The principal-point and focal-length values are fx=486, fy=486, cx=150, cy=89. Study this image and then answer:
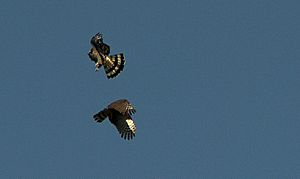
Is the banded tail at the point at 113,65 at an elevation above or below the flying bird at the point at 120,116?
above

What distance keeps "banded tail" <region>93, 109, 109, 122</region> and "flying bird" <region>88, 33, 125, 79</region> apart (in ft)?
13.4

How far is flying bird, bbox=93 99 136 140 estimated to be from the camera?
40062 millimetres

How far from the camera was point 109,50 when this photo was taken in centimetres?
3919

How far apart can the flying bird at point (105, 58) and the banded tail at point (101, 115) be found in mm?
4071

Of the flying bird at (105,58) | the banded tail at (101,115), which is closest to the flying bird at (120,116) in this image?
the banded tail at (101,115)

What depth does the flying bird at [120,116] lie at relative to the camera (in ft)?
131

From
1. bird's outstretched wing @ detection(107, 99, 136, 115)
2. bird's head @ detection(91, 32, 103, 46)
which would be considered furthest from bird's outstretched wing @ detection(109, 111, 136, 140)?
bird's head @ detection(91, 32, 103, 46)

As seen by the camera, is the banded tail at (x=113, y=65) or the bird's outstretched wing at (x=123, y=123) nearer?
the banded tail at (x=113, y=65)

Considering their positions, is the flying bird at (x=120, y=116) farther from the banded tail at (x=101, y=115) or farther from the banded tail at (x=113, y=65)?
the banded tail at (x=113, y=65)

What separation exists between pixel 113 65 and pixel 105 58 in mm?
1269

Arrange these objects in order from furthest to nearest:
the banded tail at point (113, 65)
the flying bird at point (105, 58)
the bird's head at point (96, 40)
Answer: the bird's head at point (96, 40) → the flying bird at point (105, 58) → the banded tail at point (113, 65)

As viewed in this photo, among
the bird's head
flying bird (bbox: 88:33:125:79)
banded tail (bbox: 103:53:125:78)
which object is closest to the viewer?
banded tail (bbox: 103:53:125:78)

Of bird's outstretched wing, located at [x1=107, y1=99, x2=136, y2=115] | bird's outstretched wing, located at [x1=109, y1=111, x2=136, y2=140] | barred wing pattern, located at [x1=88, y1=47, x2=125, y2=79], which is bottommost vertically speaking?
bird's outstretched wing, located at [x1=109, y1=111, x2=136, y2=140]

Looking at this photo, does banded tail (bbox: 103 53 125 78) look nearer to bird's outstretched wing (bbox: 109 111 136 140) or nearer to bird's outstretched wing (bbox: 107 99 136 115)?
bird's outstretched wing (bbox: 107 99 136 115)
